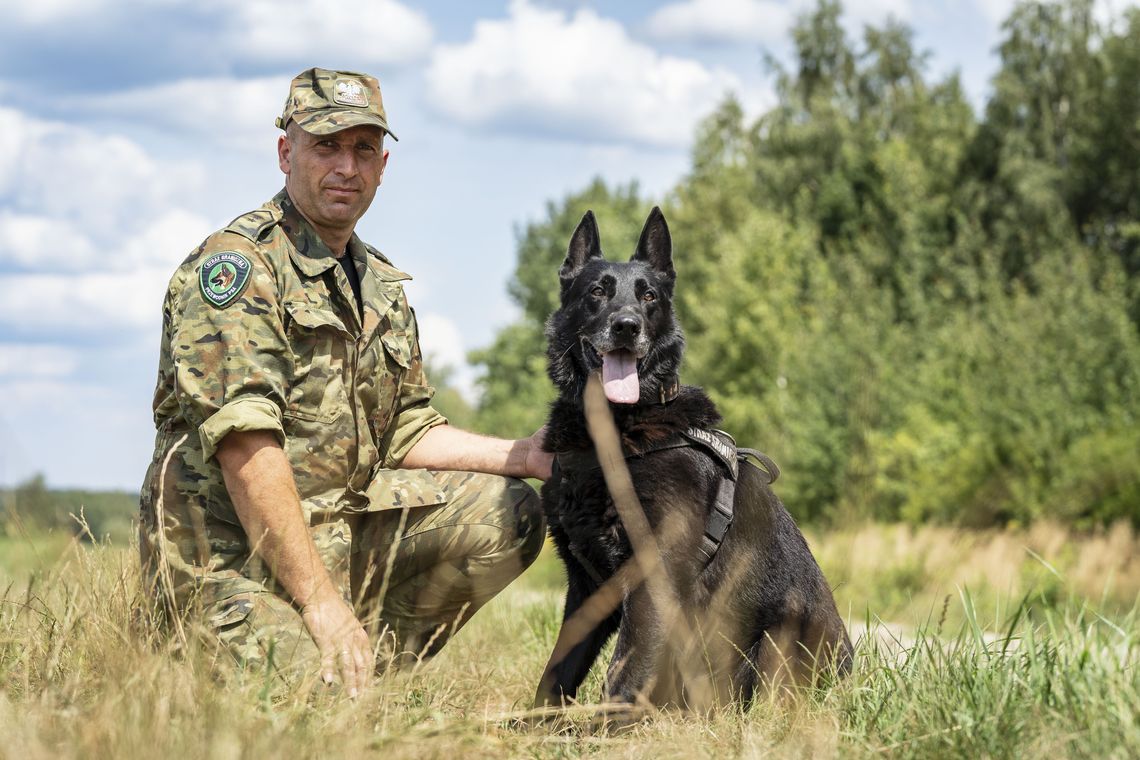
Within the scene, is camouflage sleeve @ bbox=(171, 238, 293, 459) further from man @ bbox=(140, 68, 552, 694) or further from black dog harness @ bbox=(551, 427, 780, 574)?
black dog harness @ bbox=(551, 427, 780, 574)

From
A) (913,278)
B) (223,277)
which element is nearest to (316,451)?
(223,277)

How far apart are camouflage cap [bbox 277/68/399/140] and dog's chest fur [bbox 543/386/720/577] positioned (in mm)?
1343

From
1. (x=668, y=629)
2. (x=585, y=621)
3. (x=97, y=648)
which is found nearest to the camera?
(x=97, y=648)

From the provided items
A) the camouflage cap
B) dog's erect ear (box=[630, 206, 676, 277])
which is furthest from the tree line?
the camouflage cap

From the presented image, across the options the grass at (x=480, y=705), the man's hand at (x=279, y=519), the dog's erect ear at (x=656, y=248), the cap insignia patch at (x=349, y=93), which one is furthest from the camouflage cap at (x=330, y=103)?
the grass at (x=480, y=705)

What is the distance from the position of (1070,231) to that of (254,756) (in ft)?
106

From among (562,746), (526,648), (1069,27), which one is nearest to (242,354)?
(562,746)

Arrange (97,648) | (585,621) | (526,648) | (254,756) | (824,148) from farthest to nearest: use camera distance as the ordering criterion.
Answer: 1. (824,148)
2. (526,648)
3. (585,621)
4. (97,648)
5. (254,756)

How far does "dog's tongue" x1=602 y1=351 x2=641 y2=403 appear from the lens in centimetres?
403

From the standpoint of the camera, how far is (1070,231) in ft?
99.5

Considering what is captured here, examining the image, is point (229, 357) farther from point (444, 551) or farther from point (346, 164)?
point (444, 551)

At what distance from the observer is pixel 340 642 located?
321 cm

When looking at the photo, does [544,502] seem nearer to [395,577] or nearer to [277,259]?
[395,577]

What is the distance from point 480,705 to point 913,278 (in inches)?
1205
